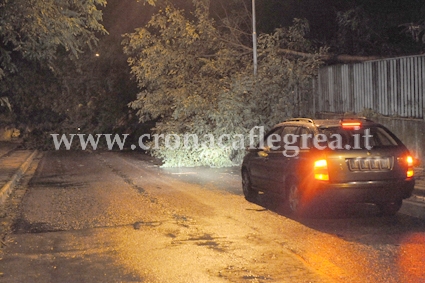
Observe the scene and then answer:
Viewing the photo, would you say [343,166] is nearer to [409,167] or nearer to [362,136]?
[362,136]

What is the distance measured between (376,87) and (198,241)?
11.3m

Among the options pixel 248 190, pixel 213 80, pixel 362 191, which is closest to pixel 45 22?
pixel 248 190

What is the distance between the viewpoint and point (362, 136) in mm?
9836

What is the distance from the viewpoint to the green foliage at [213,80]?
20422 millimetres

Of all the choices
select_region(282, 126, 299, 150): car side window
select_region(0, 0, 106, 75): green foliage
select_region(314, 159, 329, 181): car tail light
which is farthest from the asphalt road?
select_region(0, 0, 106, 75): green foliage

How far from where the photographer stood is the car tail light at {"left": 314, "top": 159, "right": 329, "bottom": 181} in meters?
9.22

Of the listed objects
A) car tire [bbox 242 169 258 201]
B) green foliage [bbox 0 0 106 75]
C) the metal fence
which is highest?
green foliage [bbox 0 0 106 75]

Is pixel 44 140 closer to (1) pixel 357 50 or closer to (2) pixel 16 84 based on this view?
(2) pixel 16 84

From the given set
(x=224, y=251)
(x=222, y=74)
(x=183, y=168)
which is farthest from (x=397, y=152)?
(x=222, y=74)

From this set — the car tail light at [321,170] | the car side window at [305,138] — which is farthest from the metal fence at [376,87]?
the car tail light at [321,170]

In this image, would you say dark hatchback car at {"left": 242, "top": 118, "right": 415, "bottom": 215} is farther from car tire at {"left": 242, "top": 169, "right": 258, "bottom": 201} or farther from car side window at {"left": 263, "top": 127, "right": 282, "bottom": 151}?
car tire at {"left": 242, "top": 169, "right": 258, "bottom": 201}

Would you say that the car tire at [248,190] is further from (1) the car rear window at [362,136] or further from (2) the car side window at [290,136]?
(1) the car rear window at [362,136]

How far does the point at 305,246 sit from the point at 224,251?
3.57 feet

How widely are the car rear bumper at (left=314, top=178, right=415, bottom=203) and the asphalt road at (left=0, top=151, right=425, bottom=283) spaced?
16.5 inches
